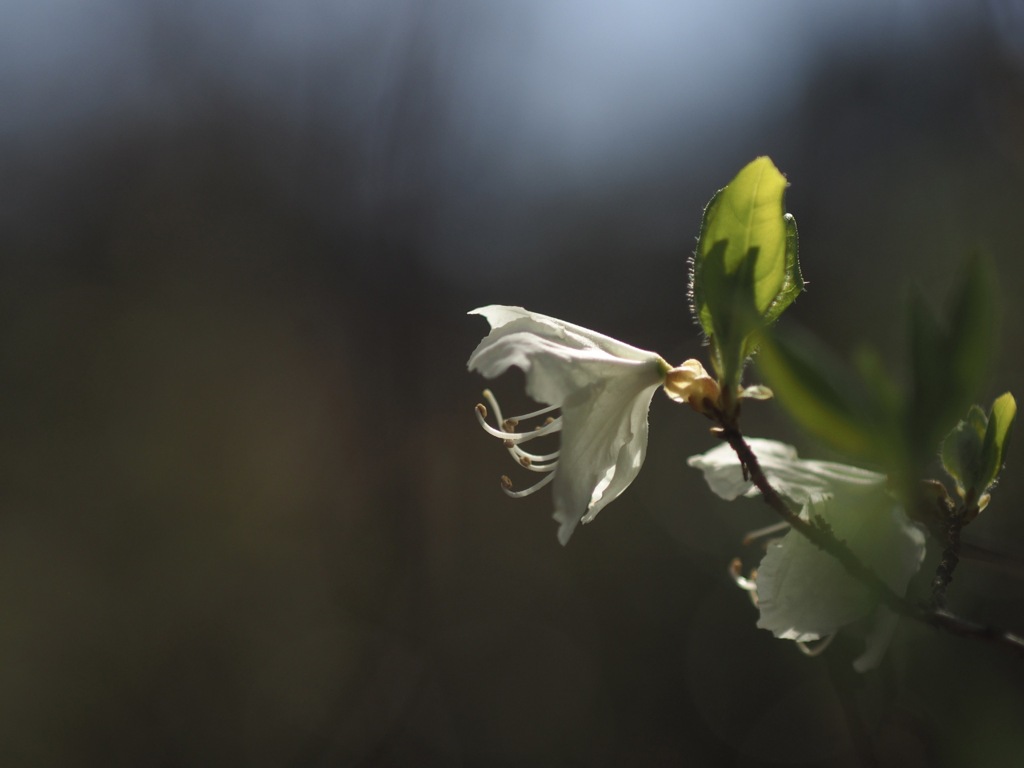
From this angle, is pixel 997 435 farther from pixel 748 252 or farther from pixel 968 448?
pixel 748 252

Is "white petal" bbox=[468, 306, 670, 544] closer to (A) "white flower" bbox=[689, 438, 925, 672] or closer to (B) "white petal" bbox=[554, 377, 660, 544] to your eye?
(B) "white petal" bbox=[554, 377, 660, 544]

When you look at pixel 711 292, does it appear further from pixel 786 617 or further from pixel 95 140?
pixel 95 140

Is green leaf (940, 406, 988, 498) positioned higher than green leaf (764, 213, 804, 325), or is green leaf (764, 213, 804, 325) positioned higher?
green leaf (764, 213, 804, 325)

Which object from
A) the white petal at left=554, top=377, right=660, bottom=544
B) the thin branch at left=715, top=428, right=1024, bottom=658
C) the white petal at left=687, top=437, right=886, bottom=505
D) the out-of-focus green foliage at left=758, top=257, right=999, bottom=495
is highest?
the out-of-focus green foliage at left=758, top=257, right=999, bottom=495

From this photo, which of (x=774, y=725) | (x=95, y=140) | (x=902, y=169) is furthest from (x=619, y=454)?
(x=95, y=140)

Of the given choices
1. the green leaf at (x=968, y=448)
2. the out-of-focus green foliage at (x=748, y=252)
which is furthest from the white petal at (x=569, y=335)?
the green leaf at (x=968, y=448)

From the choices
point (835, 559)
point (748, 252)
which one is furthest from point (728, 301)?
point (835, 559)

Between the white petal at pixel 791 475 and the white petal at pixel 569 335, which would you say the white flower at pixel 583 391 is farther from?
the white petal at pixel 791 475

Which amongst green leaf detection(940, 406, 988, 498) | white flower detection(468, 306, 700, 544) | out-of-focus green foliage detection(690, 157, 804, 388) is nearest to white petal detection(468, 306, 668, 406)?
white flower detection(468, 306, 700, 544)
